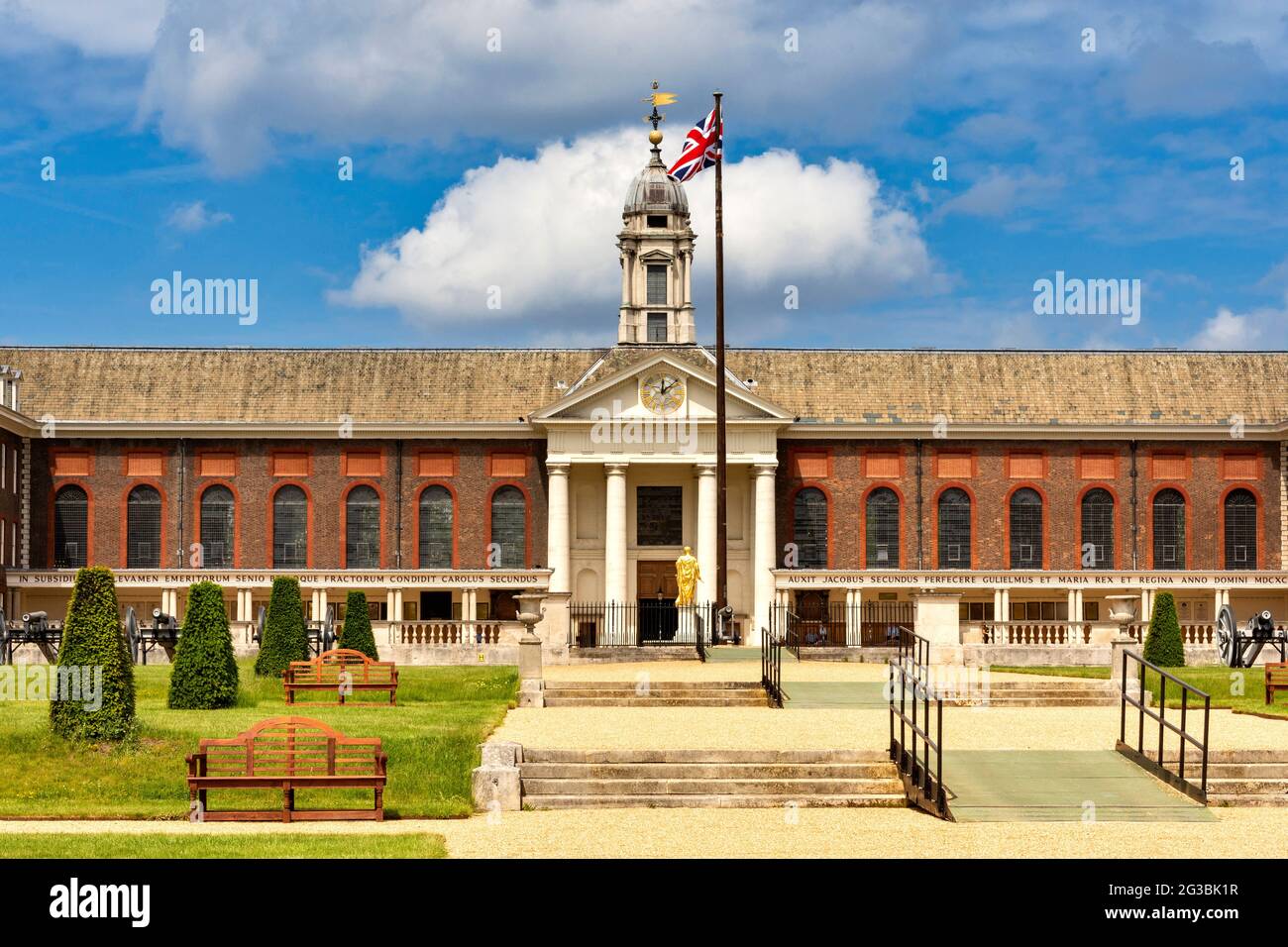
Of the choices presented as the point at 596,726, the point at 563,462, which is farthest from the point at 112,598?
the point at 563,462

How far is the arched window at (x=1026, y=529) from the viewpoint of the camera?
192 ft

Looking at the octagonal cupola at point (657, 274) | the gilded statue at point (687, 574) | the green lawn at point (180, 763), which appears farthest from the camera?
the octagonal cupola at point (657, 274)

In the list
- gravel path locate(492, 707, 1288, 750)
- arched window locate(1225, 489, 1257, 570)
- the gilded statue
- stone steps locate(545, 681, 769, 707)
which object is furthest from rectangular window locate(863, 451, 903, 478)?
gravel path locate(492, 707, 1288, 750)

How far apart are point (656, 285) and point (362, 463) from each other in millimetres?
12314

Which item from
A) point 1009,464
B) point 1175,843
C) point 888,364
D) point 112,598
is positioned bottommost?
point 1175,843

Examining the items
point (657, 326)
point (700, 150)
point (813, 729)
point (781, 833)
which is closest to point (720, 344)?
point (700, 150)

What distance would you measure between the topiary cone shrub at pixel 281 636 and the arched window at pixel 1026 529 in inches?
1186

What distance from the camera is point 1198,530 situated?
193 ft

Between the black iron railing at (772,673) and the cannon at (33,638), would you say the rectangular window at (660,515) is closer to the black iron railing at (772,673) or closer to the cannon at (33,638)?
the cannon at (33,638)

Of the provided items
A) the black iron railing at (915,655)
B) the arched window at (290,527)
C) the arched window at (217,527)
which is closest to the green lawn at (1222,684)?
the black iron railing at (915,655)

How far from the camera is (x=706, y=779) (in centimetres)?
2128
